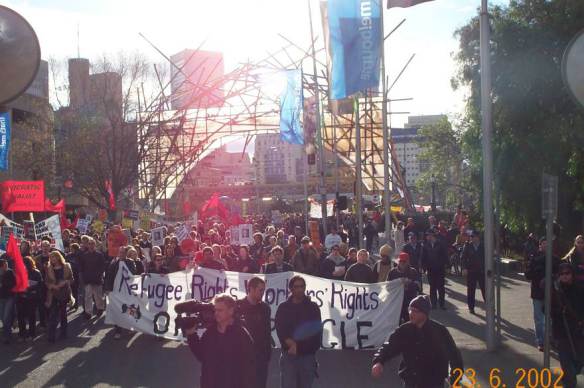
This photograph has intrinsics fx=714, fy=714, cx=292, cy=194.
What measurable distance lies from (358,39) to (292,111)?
971 centimetres

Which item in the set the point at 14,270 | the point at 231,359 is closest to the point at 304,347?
the point at 231,359

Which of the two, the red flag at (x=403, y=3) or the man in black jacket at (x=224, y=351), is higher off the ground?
the red flag at (x=403, y=3)

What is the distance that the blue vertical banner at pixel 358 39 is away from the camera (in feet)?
53.7

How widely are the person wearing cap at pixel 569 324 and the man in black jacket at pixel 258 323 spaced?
11.3 ft

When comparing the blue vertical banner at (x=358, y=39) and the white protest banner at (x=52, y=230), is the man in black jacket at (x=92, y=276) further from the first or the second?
the blue vertical banner at (x=358, y=39)

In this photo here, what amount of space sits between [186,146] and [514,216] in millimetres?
21629

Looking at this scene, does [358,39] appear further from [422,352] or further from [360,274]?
[422,352]

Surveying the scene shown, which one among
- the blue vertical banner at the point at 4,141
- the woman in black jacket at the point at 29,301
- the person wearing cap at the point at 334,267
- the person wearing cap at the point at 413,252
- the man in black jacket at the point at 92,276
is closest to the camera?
the woman in black jacket at the point at 29,301

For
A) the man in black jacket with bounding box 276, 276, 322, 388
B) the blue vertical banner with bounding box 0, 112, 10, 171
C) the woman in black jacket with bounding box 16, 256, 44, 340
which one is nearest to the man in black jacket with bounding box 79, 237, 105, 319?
the woman in black jacket with bounding box 16, 256, 44, 340

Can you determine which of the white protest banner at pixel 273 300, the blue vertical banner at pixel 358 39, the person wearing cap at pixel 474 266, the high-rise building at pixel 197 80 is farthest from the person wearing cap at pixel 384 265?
the high-rise building at pixel 197 80

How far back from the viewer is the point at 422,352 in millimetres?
6020

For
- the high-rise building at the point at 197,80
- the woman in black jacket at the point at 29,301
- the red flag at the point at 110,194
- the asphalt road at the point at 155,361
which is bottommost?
the asphalt road at the point at 155,361

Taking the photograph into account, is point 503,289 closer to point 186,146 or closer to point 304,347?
point 304,347

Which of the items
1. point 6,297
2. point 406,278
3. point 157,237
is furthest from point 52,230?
point 406,278
